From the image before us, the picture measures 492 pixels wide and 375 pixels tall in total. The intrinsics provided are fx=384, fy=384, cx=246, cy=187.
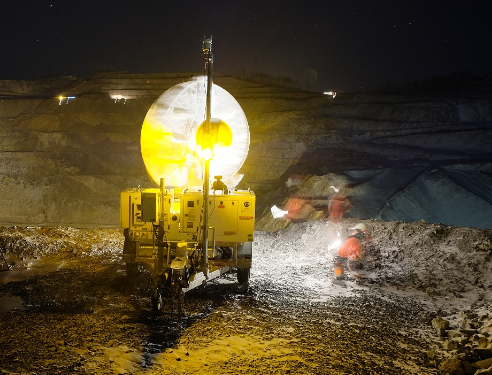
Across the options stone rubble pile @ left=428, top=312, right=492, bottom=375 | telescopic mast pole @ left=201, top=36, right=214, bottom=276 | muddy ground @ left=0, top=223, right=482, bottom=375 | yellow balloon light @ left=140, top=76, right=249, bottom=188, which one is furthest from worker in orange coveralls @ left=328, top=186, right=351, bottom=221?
telescopic mast pole @ left=201, top=36, right=214, bottom=276

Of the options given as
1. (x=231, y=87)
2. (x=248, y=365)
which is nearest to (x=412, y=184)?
(x=248, y=365)

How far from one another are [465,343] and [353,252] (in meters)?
6.43

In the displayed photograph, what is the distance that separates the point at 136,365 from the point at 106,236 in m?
9.80

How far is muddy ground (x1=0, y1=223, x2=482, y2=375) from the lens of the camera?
17.7 feet

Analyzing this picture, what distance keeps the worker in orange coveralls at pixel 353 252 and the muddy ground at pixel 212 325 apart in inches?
23.0

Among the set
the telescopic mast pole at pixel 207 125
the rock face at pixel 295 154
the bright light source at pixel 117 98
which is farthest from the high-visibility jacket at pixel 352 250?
the bright light source at pixel 117 98

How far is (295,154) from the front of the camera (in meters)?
26.8

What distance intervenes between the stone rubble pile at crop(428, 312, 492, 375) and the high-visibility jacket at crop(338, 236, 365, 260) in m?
4.80

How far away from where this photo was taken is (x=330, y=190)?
1973cm

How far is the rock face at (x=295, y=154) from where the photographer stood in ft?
64.8

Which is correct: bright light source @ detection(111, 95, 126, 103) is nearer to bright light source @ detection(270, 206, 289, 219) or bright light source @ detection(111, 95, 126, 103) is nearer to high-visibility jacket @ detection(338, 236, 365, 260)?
bright light source @ detection(270, 206, 289, 219)

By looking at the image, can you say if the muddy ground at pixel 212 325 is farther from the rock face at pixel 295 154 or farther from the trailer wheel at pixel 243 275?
the rock face at pixel 295 154

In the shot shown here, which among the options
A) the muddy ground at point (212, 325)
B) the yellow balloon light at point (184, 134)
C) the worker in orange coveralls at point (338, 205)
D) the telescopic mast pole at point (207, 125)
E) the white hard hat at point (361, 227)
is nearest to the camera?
the muddy ground at point (212, 325)

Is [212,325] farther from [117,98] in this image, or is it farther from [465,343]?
[117,98]
